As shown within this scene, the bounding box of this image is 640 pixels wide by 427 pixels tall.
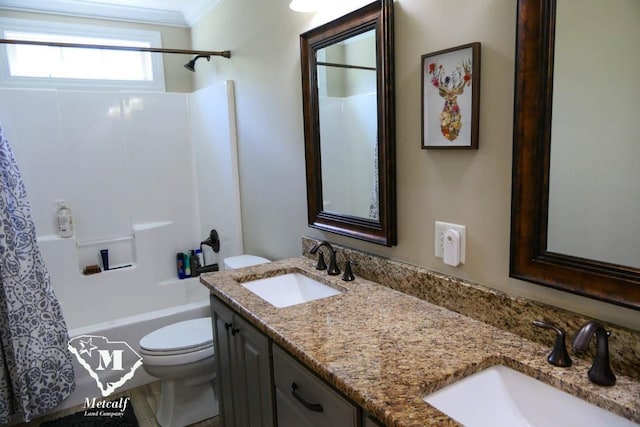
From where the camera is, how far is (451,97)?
1.37 m

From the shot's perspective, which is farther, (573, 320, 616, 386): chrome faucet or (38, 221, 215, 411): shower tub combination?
(38, 221, 215, 411): shower tub combination

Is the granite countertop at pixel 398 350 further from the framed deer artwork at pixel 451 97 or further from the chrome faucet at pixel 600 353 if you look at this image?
the framed deer artwork at pixel 451 97

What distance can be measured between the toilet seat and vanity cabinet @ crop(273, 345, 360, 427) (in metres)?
0.94

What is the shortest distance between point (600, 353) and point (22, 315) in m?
2.46

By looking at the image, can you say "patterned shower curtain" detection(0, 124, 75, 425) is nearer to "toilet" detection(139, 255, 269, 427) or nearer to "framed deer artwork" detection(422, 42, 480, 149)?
"toilet" detection(139, 255, 269, 427)

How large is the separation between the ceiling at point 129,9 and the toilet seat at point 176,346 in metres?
2.10

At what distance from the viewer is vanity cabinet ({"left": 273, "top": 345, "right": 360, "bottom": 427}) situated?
1.09 metres

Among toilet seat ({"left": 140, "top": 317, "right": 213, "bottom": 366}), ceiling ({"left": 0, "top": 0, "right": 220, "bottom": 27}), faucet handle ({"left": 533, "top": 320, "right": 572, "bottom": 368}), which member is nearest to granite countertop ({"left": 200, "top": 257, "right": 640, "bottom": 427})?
faucet handle ({"left": 533, "top": 320, "right": 572, "bottom": 368})

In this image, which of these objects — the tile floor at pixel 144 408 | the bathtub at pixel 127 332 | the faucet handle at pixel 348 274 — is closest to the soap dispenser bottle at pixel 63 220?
the bathtub at pixel 127 332

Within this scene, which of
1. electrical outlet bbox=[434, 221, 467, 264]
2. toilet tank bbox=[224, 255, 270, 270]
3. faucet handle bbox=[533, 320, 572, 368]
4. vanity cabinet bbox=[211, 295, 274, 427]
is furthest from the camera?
toilet tank bbox=[224, 255, 270, 270]

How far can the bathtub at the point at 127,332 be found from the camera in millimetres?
2607

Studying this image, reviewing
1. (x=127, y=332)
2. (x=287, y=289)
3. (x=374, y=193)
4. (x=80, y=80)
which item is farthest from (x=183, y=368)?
(x=80, y=80)

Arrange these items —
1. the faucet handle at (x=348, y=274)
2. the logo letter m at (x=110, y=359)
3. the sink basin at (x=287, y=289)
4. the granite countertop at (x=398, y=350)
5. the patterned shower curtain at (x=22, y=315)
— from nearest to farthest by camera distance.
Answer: the granite countertop at (x=398, y=350) < the faucet handle at (x=348, y=274) < the sink basin at (x=287, y=289) < the patterned shower curtain at (x=22, y=315) < the logo letter m at (x=110, y=359)

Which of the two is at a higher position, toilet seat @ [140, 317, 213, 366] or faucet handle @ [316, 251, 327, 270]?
→ faucet handle @ [316, 251, 327, 270]
